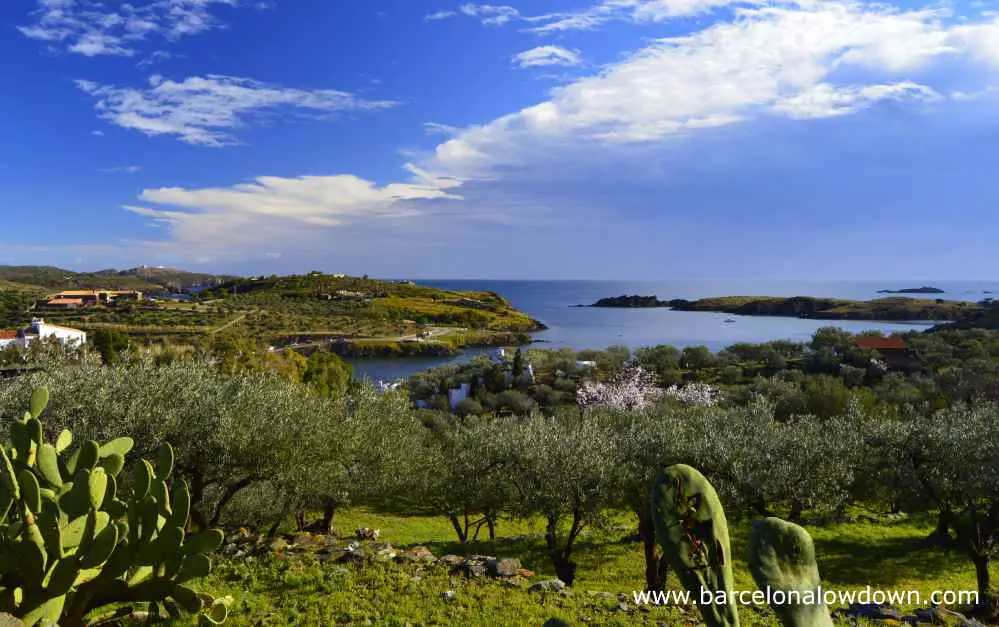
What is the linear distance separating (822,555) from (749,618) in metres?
9.01

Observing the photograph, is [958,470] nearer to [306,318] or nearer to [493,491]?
[493,491]

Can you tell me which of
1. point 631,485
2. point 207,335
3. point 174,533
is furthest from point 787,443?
point 207,335

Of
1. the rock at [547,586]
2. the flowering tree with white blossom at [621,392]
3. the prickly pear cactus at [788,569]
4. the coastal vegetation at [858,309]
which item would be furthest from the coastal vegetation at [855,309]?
the prickly pear cactus at [788,569]

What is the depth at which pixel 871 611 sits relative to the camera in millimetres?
11000

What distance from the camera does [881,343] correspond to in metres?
61.9

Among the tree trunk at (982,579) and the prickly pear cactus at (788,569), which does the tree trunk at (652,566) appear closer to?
the tree trunk at (982,579)

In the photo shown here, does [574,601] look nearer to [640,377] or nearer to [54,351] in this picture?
[54,351]

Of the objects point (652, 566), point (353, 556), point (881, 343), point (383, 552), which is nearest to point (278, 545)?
point (353, 556)

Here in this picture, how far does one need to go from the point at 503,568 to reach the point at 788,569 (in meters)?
10.2

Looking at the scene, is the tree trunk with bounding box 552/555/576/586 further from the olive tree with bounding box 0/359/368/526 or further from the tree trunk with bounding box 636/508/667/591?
the olive tree with bounding box 0/359/368/526

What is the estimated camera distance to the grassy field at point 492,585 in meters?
9.70

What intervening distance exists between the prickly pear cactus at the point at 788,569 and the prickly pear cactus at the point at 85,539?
5.15 meters

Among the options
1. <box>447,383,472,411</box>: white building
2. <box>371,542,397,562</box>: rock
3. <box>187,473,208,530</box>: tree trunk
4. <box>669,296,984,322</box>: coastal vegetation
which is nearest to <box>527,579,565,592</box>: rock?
<box>371,542,397,562</box>: rock

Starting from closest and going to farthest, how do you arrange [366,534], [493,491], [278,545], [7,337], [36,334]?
[278,545] < [493,491] < [366,534] < [36,334] < [7,337]
